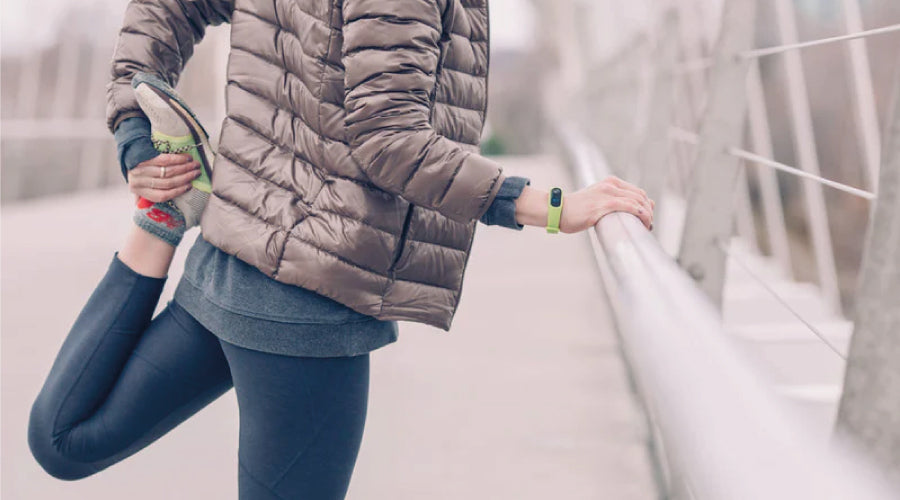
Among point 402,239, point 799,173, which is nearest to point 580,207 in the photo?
point 402,239

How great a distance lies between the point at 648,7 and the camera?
205 inches

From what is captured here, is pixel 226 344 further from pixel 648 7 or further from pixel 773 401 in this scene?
pixel 648 7

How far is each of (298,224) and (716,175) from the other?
1.13 m

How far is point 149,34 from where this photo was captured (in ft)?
5.86

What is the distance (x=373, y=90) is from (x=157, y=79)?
50 cm

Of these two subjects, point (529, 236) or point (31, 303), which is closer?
point (31, 303)

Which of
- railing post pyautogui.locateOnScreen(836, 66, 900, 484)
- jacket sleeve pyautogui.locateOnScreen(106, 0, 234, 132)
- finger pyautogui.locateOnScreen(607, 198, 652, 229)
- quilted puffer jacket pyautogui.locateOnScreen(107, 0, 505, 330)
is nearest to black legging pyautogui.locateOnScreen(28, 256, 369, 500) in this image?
quilted puffer jacket pyautogui.locateOnScreen(107, 0, 505, 330)

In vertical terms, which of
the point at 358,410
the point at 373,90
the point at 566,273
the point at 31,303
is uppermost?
the point at 373,90

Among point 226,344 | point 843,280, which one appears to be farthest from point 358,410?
point 843,280

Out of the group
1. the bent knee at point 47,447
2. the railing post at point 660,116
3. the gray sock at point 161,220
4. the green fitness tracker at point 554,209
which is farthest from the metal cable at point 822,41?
the bent knee at point 47,447

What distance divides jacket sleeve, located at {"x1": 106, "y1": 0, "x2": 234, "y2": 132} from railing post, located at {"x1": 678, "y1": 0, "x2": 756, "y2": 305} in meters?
1.07

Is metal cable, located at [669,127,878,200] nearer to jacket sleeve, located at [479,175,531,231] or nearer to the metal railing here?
the metal railing

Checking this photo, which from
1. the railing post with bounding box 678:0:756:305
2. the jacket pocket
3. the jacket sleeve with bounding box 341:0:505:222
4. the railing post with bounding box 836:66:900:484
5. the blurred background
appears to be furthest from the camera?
the blurred background

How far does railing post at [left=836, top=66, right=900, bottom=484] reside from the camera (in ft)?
3.53
